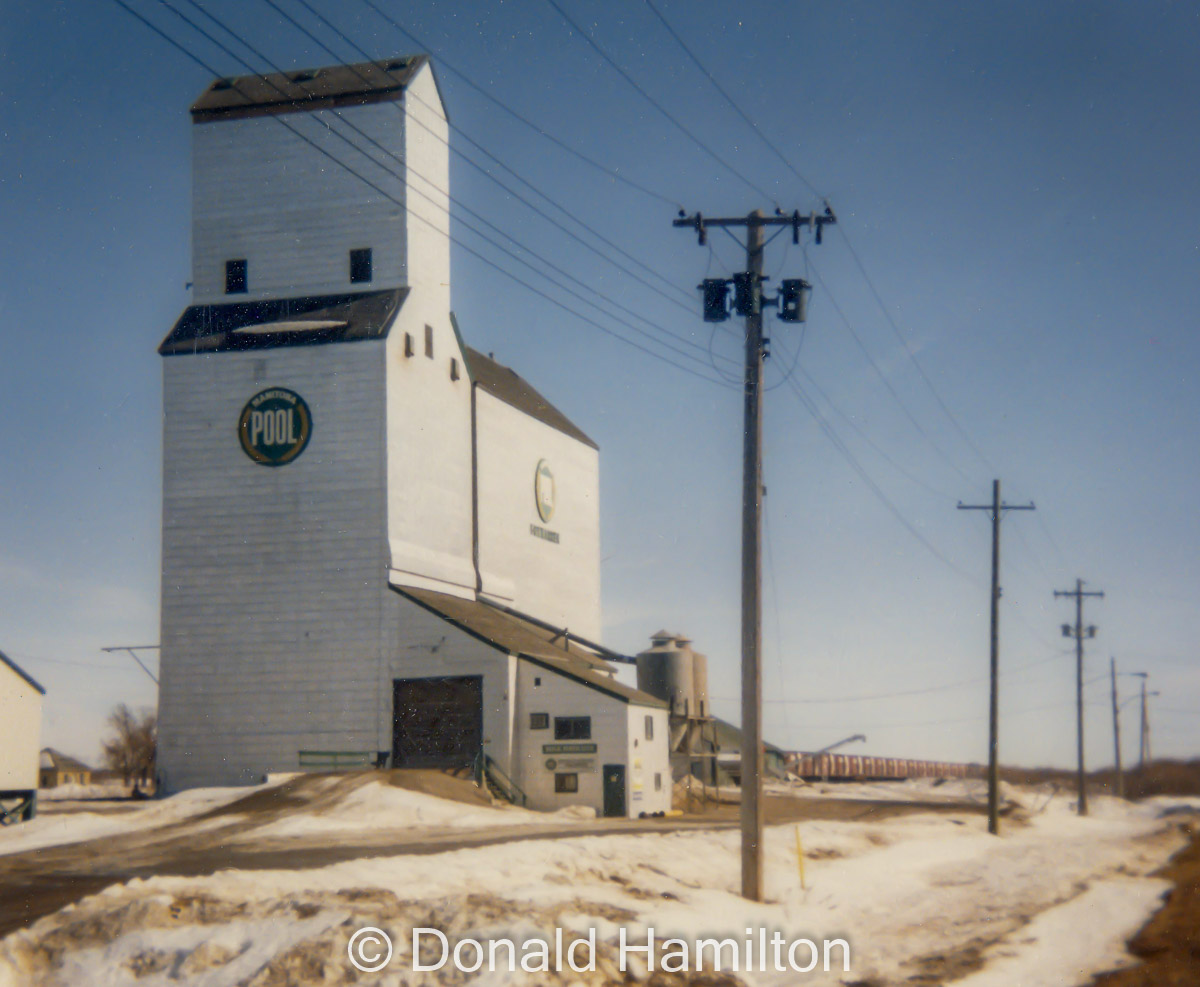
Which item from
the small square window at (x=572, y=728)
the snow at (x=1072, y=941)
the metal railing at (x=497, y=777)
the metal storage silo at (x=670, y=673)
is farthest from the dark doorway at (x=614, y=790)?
the snow at (x=1072, y=941)

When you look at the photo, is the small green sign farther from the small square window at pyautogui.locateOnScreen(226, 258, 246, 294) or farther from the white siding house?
the small square window at pyautogui.locateOnScreen(226, 258, 246, 294)

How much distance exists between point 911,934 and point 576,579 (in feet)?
146

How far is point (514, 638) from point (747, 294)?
25.3m

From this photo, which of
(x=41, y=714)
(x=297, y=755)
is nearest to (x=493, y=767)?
(x=297, y=755)

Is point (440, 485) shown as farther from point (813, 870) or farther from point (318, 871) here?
point (318, 871)

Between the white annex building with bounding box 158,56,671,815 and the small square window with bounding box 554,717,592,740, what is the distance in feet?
0.22

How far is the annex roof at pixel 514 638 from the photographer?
43.2 m

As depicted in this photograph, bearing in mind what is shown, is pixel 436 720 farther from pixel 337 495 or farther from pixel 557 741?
pixel 337 495

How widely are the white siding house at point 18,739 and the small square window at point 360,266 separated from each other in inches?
700

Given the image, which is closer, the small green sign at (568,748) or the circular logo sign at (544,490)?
the small green sign at (568,748)

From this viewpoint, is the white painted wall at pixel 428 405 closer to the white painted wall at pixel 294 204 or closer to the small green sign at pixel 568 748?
the white painted wall at pixel 294 204

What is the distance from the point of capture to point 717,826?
34.6 meters

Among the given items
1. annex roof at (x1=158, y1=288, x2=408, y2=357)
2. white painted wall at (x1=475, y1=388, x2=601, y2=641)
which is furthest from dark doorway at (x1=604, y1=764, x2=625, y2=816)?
annex roof at (x1=158, y1=288, x2=408, y2=357)

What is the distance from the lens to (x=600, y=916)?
54.2 ft
